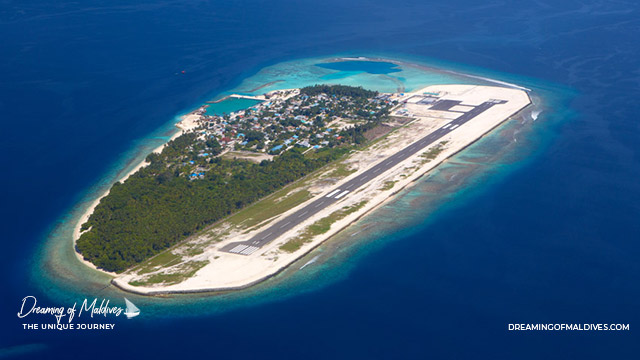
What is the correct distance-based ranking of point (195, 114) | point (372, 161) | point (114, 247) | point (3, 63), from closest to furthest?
point (114, 247), point (372, 161), point (195, 114), point (3, 63)

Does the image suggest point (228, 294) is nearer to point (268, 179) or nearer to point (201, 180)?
point (268, 179)

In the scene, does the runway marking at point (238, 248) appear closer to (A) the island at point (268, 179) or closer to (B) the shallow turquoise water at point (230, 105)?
(A) the island at point (268, 179)

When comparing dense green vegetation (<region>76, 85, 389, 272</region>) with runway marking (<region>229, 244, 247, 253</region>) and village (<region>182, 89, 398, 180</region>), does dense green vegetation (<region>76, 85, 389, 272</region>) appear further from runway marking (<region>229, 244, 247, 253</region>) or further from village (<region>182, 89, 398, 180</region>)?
runway marking (<region>229, 244, 247, 253</region>)

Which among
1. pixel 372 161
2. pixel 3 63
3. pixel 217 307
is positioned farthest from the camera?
pixel 3 63

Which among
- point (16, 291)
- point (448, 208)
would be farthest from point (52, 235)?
point (448, 208)

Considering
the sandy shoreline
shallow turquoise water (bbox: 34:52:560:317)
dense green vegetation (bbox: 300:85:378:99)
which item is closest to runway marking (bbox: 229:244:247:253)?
shallow turquoise water (bbox: 34:52:560:317)

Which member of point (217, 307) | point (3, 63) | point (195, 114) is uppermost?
point (3, 63)

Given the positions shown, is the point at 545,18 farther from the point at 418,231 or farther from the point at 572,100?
the point at 418,231
